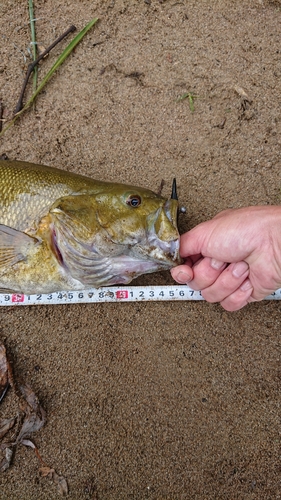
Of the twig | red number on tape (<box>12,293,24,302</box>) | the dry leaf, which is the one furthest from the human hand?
the twig

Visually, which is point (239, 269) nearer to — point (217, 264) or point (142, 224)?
point (217, 264)

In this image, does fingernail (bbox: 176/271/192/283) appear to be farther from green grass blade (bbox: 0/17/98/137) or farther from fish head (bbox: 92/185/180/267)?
green grass blade (bbox: 0/17/98/137)

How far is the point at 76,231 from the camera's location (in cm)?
229

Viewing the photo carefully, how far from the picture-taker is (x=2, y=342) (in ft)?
9.51

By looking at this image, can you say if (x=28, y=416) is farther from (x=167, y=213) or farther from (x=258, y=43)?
(x=258, y=43)

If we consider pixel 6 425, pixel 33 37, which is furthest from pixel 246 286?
pixel 33 37

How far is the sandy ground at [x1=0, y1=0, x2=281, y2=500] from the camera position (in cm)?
279

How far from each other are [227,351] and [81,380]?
1.13 m

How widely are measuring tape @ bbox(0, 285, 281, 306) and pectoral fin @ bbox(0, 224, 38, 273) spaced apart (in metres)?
0.56

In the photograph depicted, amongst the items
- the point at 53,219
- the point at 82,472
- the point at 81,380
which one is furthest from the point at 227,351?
the point at 53,219

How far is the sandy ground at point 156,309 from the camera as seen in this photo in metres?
2.79

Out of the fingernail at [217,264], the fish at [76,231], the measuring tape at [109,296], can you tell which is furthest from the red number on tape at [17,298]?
the fingernail at [217,264]

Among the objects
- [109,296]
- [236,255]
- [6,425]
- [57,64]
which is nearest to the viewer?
[236,255]

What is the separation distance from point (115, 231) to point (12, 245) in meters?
0.64
